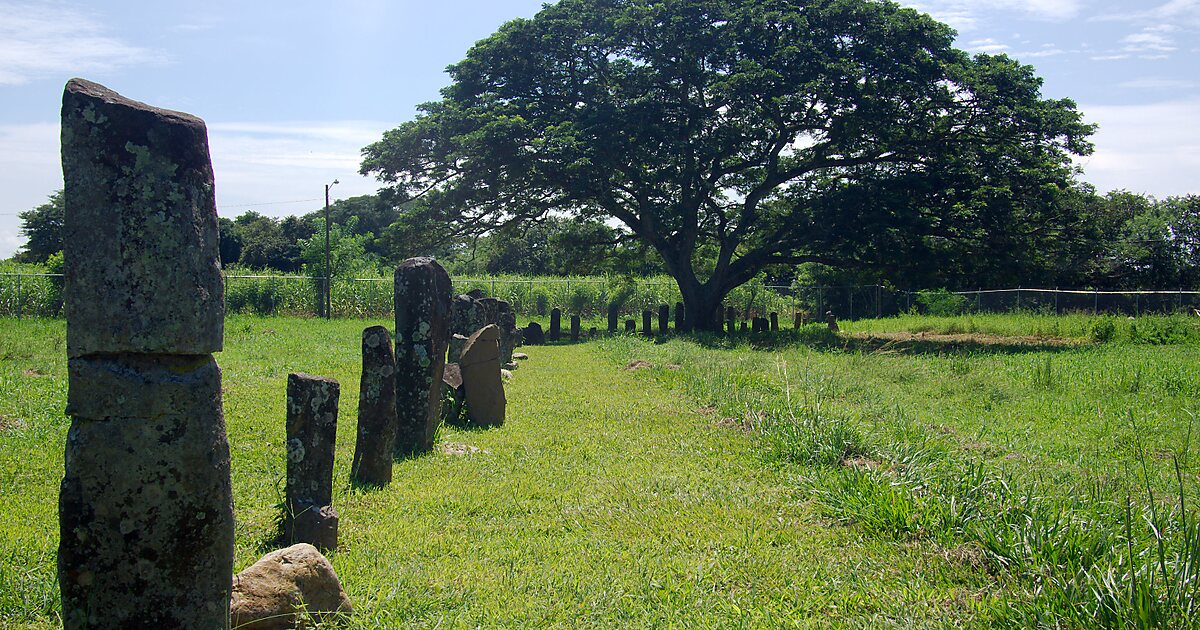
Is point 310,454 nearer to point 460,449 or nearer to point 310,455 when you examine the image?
point 310,455

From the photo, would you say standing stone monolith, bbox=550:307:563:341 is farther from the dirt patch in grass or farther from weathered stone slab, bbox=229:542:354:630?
weathered stone slab, bbox=229:542:354:630

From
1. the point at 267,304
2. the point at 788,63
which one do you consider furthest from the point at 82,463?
the point at 267,304

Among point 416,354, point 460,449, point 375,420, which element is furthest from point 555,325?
point 375,420

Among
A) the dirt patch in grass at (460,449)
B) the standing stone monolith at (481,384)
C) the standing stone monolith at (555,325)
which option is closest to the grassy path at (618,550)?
the dirt patch in grass at (460,449)

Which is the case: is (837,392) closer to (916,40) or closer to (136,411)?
(136,411)

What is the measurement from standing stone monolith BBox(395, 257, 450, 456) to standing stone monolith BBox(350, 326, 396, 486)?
1279 millimetres

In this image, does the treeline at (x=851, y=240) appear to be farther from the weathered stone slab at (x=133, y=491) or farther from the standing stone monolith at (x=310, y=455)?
the weathered stone slab at (x=133, y=491)

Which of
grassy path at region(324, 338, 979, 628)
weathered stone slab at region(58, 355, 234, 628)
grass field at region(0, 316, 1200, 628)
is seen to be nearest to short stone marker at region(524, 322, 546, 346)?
grass field at region(0, 316, 1200, 628)

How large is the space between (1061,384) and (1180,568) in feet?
31.4

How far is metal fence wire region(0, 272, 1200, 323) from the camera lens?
1055 inches

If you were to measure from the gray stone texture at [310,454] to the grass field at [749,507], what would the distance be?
0.82 feet

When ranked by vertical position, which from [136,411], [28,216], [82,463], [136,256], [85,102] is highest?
[28,216]

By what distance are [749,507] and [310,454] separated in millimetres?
3163

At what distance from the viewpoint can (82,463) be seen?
3340 millimetres
